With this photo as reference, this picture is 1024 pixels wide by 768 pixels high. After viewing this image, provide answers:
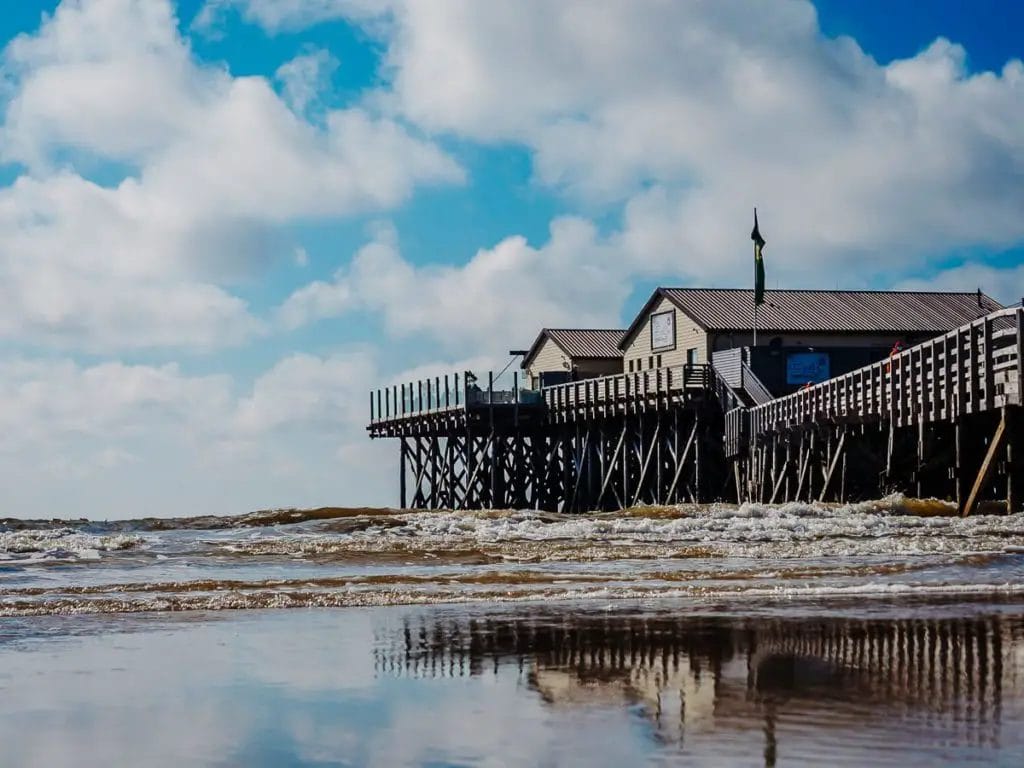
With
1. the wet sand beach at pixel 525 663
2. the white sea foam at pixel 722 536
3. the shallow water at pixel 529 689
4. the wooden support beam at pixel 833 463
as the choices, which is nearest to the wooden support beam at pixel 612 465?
the wooden support beam at pixel 833 463

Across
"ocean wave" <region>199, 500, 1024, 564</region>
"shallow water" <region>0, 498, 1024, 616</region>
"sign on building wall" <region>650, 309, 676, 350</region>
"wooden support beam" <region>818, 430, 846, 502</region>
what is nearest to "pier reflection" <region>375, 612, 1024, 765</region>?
"shallow water" <region>0, 498, 1024, 616</region>

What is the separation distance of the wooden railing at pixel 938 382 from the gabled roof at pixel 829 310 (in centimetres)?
1656

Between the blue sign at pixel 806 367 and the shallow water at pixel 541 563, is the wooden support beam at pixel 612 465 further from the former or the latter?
the shallow water at pixel 541 563

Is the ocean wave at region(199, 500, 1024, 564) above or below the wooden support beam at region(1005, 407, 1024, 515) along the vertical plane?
below

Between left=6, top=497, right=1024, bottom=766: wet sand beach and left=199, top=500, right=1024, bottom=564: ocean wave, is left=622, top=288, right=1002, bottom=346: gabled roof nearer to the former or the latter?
left=199, top=500, right=1024, bottom=564: ocean wave

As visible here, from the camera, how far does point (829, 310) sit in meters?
53.7

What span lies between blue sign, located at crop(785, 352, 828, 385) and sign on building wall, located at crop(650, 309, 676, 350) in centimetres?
756

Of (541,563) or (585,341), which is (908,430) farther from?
(585,341)

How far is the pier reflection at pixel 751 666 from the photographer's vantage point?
6.30 meters

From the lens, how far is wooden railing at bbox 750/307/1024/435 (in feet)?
77.2

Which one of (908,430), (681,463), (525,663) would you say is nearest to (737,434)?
(681,463)

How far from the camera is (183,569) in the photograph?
1819cm

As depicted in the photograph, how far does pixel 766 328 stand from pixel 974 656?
42863mm

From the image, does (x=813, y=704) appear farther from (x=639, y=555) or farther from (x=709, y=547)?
(x=709, y=547)
